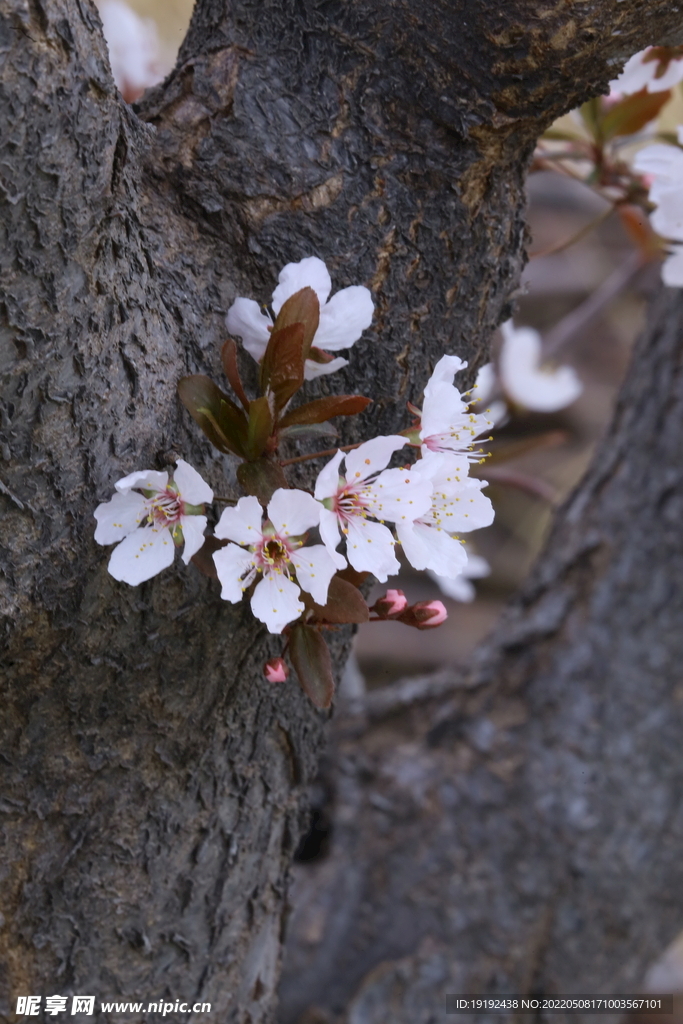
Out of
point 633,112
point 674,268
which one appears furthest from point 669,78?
point 674,268

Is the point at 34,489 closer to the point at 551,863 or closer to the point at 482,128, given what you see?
the point at 482,128

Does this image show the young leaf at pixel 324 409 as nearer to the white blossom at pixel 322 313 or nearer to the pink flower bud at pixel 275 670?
the white blossom at pixel 322 313

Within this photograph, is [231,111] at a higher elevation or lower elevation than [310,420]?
higher

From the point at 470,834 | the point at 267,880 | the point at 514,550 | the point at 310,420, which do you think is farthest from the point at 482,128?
the point at 514,550

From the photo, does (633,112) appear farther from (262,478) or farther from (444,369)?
(262,478)

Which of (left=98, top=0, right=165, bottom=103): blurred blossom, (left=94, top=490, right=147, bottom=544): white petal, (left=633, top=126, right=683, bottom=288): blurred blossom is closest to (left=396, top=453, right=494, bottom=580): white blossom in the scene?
(left=94, top=490, right=147, bottom=544): white petal

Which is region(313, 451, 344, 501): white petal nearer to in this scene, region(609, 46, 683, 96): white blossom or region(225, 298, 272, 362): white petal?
region(225, 298, 272, 362): white petal
